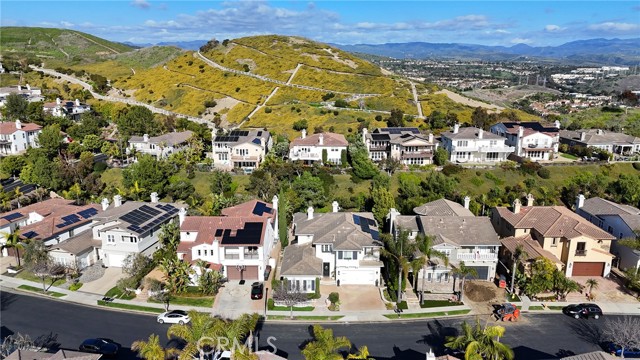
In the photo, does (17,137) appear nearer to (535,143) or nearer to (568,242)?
(568,242)

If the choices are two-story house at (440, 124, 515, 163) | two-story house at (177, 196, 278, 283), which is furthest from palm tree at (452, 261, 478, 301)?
two-story house at (440, 124, 515, 163)

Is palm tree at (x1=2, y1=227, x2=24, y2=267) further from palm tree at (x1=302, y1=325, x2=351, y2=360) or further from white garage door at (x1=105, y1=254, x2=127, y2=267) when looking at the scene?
palm tree at (x1=302, y1=325, x2=351, y2=360)

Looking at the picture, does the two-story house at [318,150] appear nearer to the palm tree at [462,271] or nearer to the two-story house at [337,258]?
the two-story house at [337,258]

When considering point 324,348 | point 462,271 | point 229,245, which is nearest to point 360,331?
point 324,348

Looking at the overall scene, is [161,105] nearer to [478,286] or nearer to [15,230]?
[15,230]

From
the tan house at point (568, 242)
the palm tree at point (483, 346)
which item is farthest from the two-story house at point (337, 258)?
the tan house at point (568, 242)

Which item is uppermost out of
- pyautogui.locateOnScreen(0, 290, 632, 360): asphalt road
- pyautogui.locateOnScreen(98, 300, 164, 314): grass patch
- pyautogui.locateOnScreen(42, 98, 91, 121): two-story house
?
pyautogui.locateOnScreen(42, 98, 91, 121): two-story house
